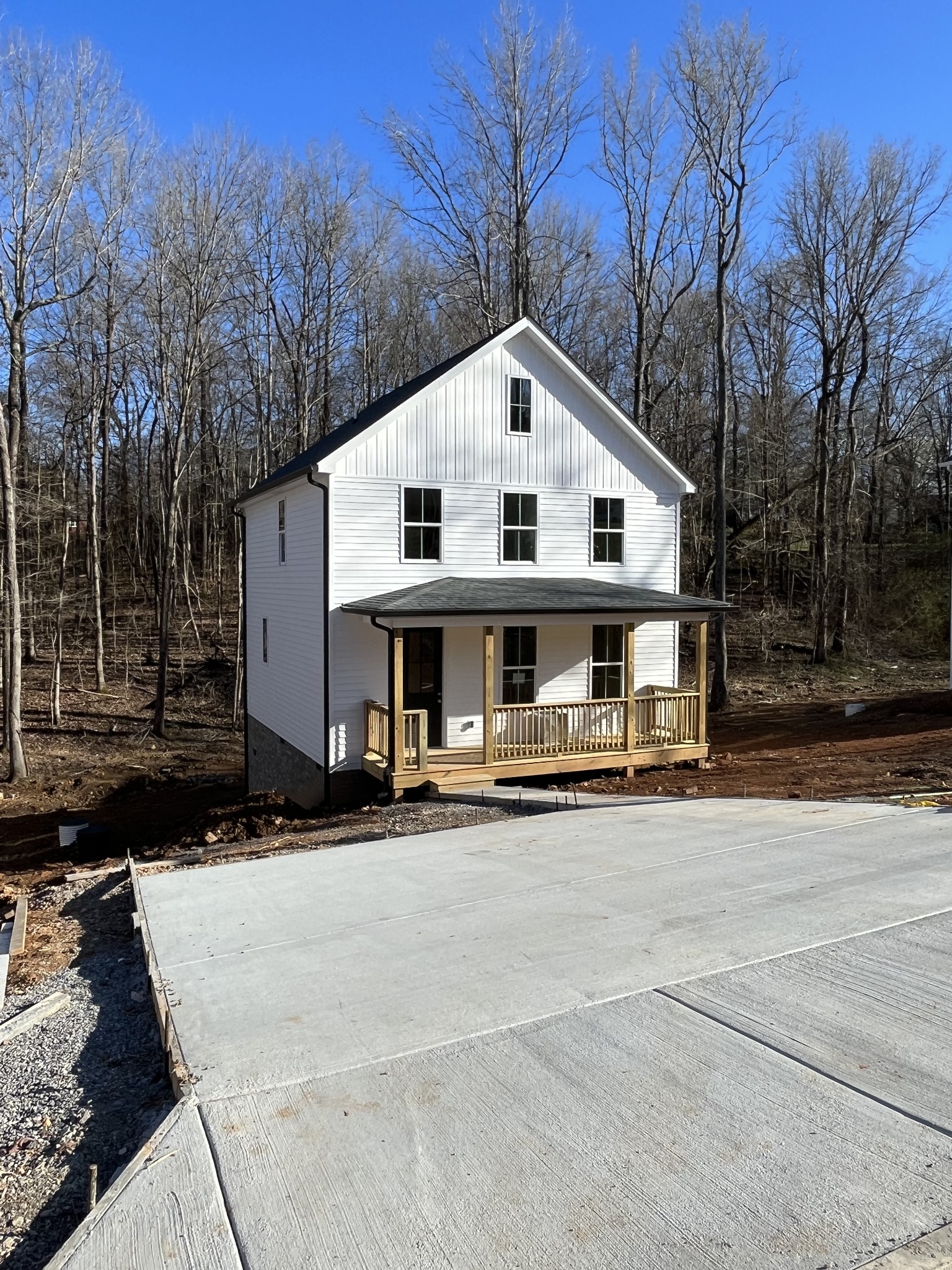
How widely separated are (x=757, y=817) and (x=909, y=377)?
111 feet

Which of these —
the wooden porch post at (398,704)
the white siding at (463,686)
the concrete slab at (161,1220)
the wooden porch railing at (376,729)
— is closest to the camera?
the concrete slab at (161,1220)

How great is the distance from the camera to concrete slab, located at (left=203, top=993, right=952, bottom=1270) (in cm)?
326

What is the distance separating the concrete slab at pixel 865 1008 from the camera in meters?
4.34

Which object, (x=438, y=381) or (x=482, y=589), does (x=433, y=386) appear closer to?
(x=438, y=381)

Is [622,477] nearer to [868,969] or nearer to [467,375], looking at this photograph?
[467,375]

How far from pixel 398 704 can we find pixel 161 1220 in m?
10.1

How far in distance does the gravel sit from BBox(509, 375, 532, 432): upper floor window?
11.6 metres

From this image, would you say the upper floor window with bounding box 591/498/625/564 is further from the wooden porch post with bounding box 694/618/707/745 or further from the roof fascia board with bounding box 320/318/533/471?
the roof fascia board with bounding box 320/318/533/471

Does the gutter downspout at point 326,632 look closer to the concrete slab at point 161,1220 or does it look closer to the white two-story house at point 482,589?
the white two-story house at point 482,589

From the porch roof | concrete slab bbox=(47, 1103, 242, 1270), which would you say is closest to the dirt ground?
the porch roof

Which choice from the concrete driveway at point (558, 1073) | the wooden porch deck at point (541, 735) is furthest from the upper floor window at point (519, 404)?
the concrete driveway at point (558, 1073)

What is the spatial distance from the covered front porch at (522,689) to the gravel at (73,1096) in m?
7.43

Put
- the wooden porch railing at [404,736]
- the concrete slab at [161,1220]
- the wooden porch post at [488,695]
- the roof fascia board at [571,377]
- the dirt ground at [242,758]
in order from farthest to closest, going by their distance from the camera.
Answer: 1. the roof fascia board at [571,377]
2. the wooden porch post at [488,695]
3. the wooden porch railing at [404,736]
4. the dirt ground at [242,758]
5. the concrete slab at [161,1220]

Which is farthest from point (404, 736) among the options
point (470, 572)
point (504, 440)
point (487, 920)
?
point (487, 920)
